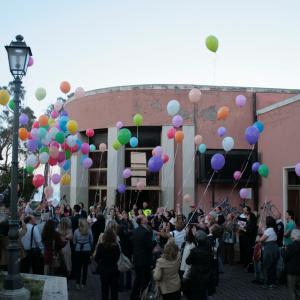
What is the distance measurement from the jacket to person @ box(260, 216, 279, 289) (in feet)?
11.8

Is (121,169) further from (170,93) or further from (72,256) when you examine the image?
(72,256)

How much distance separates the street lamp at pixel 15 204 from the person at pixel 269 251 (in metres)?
5.21

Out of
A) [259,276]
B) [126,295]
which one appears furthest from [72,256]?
[259,276]

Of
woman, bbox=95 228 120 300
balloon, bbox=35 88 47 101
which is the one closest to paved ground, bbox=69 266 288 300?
woman, bbox=95 228 120 300

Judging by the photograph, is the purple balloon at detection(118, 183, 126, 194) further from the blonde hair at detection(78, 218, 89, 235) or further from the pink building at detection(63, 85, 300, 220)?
the blonde hair at detection(78, 218, 89, 235)

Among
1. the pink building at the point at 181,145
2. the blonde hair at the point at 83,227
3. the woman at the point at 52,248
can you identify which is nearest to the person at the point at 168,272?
the woman at the point at 52,248

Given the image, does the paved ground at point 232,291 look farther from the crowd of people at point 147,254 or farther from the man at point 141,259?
the man at point 141,259

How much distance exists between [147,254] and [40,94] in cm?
856

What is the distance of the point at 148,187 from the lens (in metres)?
19.5

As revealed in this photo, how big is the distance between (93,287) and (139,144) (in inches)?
422

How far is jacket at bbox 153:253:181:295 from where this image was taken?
650cm

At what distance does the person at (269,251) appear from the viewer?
943cm

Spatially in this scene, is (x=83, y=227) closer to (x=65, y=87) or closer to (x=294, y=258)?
(x=294, y=258)

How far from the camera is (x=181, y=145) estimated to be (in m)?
18.8
